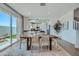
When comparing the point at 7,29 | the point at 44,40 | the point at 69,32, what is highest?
the point at 7,29

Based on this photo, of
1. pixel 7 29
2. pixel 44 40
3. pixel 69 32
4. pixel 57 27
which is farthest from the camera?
pixel 69 32

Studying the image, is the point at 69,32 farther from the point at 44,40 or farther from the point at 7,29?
the point at 7,29

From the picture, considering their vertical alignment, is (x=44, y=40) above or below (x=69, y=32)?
below

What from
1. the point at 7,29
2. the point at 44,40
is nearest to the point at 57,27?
the point at 44,40

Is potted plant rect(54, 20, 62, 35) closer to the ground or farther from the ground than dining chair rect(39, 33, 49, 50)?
farther from the ground

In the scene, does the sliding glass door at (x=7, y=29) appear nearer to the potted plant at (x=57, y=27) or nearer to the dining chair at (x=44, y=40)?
the dining chair at (x=44, y=40)

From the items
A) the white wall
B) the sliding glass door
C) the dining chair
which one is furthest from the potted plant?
the sliding glass door

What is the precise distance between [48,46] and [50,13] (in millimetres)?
1394

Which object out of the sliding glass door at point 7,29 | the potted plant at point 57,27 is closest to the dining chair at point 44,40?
the potted plant at point 57,27

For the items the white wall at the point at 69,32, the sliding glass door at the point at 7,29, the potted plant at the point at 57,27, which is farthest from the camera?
the white wall at the point at 69,32

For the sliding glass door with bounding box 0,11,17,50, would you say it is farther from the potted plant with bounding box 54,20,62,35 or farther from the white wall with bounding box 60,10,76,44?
the white wall with bounding box 60,10,76,44

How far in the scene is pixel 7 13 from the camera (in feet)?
17.8

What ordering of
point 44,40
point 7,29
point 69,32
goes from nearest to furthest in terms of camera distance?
1. point 7,29
2. point 44,40
3. point 69,32

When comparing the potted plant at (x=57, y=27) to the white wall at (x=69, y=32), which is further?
the white wall at (x=69, y=32)
